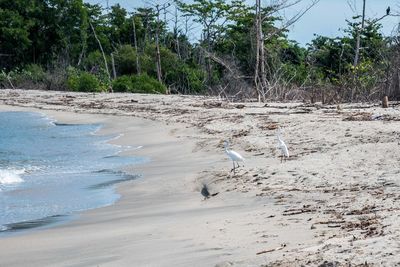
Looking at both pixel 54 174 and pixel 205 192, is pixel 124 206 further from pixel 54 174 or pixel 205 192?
pixel 54 174

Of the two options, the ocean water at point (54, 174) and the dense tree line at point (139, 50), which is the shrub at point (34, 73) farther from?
the ocean water at point (54, 174)

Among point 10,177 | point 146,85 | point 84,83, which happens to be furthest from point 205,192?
point 84,83

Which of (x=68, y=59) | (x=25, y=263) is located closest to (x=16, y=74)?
(x=68, y=59)

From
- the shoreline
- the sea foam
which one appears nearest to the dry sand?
the shoreline

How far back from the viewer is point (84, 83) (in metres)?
35.5

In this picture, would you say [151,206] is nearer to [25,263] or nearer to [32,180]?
[25,263]

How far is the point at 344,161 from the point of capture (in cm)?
884

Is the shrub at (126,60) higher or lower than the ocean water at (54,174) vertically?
higher

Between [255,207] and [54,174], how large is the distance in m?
5.66

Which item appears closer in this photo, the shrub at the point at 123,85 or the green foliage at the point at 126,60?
the shrub at the point at 123,85

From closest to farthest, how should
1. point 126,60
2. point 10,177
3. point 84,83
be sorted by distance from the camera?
point 10,177
point 84,83
point 126,60

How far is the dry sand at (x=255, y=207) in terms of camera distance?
16.0 ft

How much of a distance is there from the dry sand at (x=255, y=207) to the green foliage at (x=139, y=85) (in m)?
18.1

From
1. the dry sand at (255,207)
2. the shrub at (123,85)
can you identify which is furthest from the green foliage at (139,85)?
the dry sand at (255,207)
